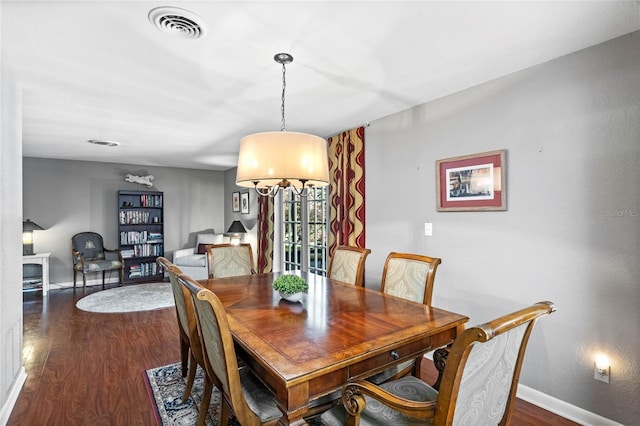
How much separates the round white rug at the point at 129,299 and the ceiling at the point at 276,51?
247 centimetres

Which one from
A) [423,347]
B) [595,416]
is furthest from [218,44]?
[595,416]

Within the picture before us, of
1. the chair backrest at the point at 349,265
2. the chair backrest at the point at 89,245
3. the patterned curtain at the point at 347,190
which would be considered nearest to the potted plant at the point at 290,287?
the chair backrest at the point at 349,265

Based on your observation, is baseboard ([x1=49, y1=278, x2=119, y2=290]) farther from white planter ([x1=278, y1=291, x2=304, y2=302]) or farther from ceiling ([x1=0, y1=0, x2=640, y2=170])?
white planter ([x1=278, y1=291, x2=304, y2=302])

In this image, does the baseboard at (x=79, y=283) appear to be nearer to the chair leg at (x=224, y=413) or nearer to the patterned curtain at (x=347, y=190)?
the patterned curtain at (x=347, y=190)

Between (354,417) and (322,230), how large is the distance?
319 centimetres

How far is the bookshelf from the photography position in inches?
243

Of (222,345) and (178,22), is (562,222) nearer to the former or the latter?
(222,345)

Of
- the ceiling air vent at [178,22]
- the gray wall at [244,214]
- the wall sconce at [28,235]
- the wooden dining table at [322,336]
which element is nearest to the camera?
the wooden dining table at [322,336]

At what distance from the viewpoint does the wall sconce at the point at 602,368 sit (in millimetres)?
1913

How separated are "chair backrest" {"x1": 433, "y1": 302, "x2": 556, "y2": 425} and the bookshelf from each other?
20.7 feet

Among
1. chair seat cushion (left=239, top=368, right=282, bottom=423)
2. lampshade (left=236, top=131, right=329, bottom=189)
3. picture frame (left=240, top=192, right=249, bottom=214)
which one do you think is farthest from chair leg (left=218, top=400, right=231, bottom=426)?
picture frame (left=240, top=192, right=249, bottom=214)

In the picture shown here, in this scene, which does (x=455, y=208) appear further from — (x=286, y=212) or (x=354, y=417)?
(x=286, y=212)

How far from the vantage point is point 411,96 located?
9.12ft

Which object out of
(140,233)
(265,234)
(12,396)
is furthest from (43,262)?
(12,396)
